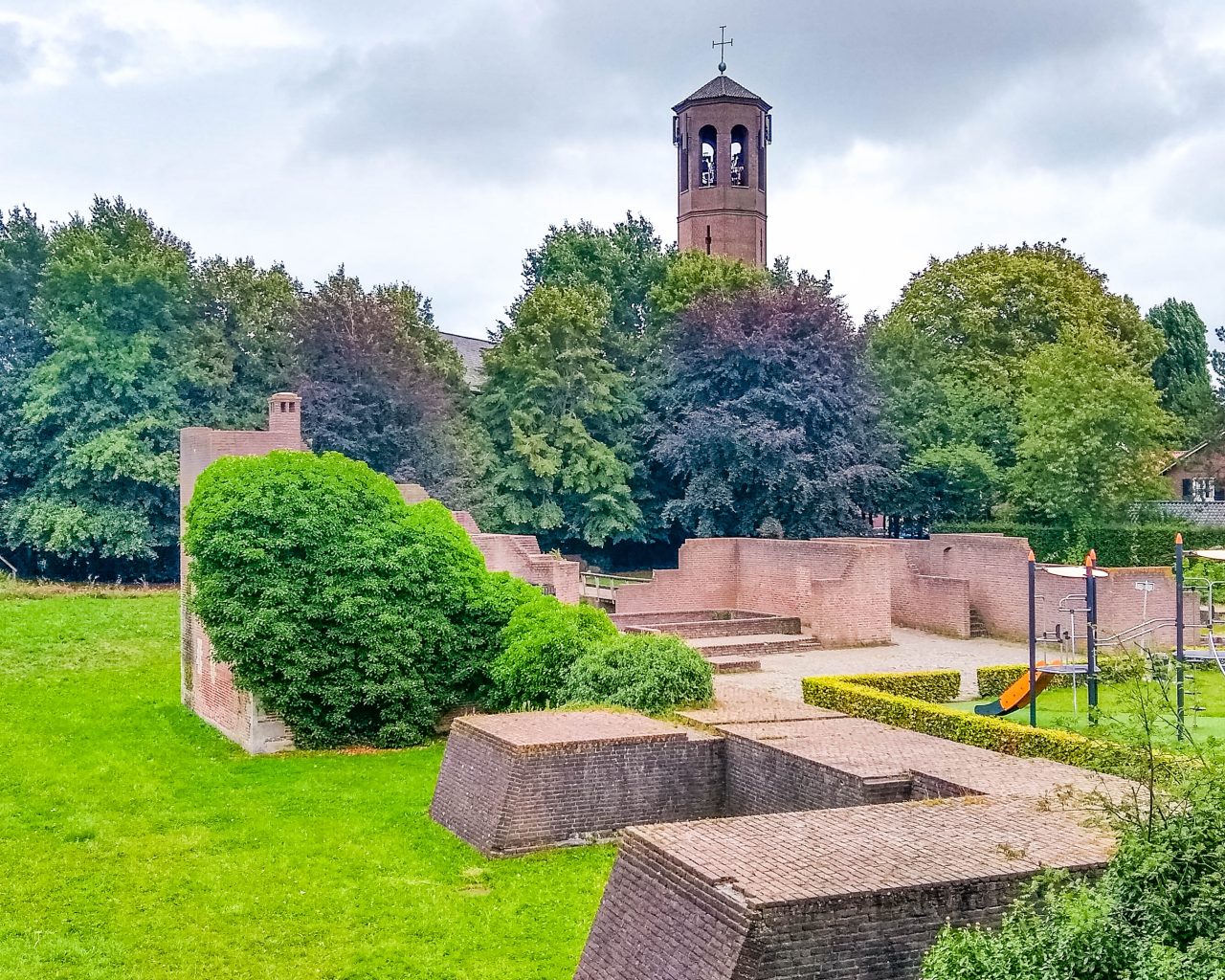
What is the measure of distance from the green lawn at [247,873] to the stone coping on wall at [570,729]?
115 centimetres

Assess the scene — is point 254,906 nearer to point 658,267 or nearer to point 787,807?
point 787,807

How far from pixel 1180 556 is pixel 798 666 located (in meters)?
9.29

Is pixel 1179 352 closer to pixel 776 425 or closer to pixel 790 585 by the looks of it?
pixel 776 425

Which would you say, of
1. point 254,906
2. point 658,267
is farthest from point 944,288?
point 254,906

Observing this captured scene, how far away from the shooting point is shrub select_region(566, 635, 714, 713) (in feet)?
51.1

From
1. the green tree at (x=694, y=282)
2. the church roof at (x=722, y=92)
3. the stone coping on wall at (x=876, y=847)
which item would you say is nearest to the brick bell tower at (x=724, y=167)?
the church roof at (x=722, y=92)

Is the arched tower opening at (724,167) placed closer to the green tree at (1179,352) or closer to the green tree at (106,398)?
the green tree at (1179,352)

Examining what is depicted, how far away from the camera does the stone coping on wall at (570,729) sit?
13.0 meters

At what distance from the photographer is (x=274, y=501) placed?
17.7 metres

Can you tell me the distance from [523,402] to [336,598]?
21.3 meters

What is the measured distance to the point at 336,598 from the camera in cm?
1769

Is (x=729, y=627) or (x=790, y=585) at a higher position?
(x=790, y=585)

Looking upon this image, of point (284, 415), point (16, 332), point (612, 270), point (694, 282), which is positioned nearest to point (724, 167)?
point (612, 270)

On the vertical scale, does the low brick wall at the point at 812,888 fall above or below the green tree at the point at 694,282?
below
